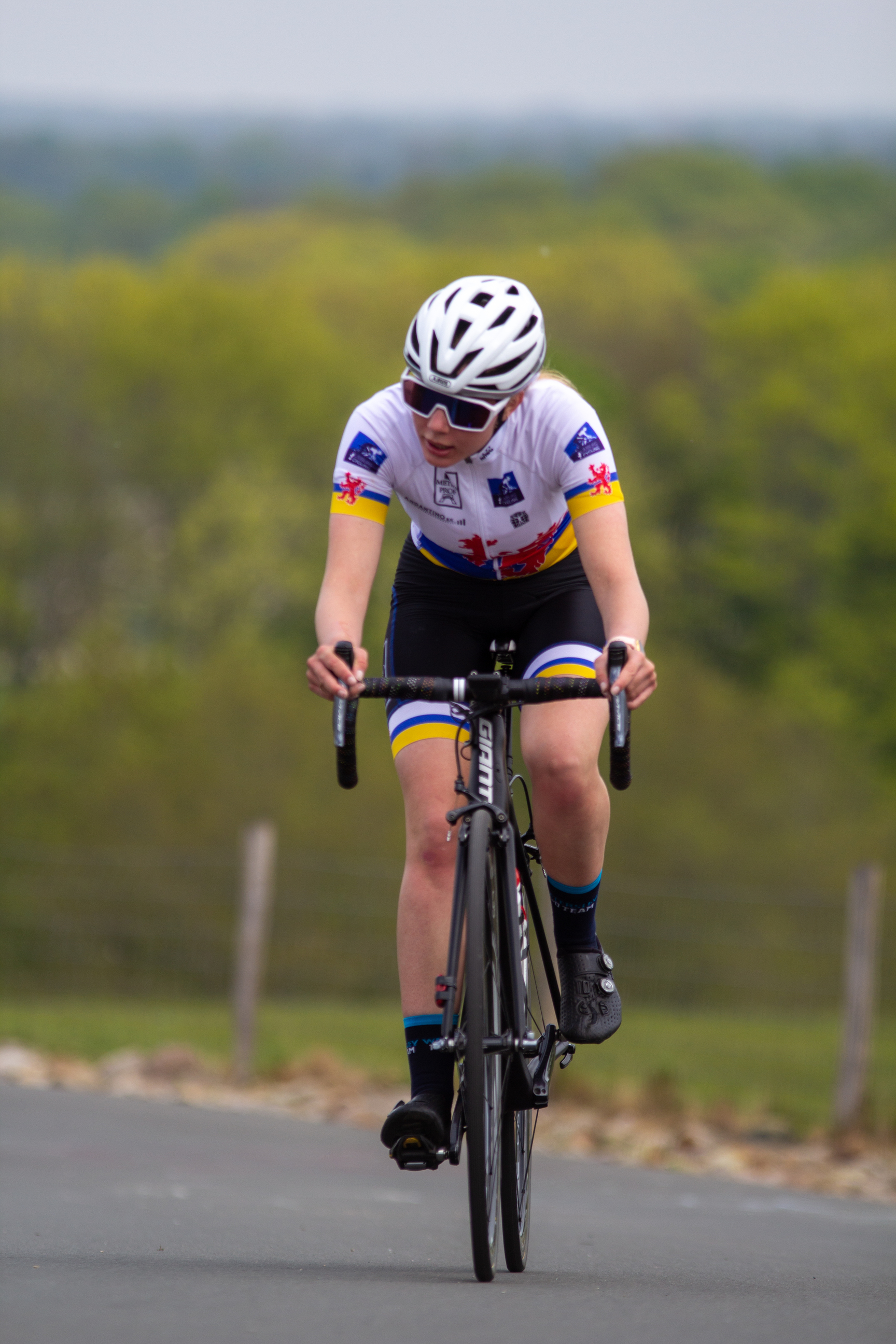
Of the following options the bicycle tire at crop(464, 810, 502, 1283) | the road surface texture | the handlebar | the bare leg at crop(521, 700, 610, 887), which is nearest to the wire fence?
the road surface texture

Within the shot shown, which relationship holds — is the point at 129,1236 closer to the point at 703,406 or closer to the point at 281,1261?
the point at 281,1261

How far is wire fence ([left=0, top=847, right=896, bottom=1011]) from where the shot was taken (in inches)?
537

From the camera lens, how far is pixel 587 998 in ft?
16.0

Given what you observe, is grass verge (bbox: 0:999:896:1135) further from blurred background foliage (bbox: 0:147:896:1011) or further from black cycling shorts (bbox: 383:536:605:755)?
blurred background foliage (bbox: 0:147:896:1011)

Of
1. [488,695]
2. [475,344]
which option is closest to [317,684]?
[488,695]

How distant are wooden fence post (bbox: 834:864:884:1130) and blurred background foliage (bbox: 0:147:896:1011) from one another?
1591 cm

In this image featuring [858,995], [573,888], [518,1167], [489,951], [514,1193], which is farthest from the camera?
[858,995]

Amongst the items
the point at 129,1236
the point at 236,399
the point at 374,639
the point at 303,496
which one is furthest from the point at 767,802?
the point at 129,1236

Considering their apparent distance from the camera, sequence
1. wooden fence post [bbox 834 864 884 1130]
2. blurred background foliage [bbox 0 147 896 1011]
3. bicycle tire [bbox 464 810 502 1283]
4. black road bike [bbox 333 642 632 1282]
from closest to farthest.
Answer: bicycle tire [bbox 464 810 502 1283] < black road bike [bbox 333 642 632 1282] < wooden fence post [bbox 834 864 884 1130] < blurred background foliage [bbox 0 147 896 1011]

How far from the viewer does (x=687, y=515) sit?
4781 cm

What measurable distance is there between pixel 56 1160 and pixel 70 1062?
4701 millimetres

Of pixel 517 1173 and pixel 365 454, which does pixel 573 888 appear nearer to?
pixel 517 1173

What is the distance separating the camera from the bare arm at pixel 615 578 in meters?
4.30

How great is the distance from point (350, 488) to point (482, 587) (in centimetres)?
55
